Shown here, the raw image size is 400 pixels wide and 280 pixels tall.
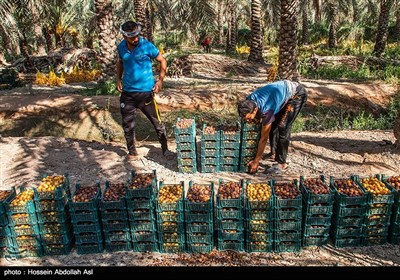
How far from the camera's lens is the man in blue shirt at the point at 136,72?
584cm

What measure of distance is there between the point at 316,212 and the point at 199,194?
1.38 meters

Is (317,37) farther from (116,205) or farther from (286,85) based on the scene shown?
(116,205)

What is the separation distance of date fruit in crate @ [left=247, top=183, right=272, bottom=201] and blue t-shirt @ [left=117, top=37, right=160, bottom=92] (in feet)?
8.73

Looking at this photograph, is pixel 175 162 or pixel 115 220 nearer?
pixel 115 220

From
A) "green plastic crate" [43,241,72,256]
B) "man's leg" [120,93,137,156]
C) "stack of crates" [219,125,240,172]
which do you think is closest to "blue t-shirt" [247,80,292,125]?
"stack of crates" [219,125,240,172]

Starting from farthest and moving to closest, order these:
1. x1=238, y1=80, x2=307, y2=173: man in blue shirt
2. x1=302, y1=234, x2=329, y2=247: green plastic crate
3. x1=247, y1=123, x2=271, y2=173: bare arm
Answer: x1=247, y1=123, x2=271, y2=173: bare arm
x1=238, y1=80, x2=307, y2=173: man in blue shirt
x1=302, y1=234, x2=329, y2=247: green plastic crate

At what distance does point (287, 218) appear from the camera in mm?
4242

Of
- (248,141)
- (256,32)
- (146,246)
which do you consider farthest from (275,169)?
(256,32)

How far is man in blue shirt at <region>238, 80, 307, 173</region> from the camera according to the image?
5.08 meters

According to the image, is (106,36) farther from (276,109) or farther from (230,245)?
(230,245)

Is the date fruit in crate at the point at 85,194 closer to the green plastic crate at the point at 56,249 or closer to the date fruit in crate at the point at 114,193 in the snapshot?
the date fruit in crate at the point at 114,193

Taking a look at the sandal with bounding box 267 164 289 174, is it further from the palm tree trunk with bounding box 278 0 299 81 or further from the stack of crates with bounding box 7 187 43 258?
the palm tree trunk with bounding box 278 0 299 81

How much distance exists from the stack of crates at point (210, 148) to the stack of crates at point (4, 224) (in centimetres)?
282

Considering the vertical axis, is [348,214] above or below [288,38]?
below
